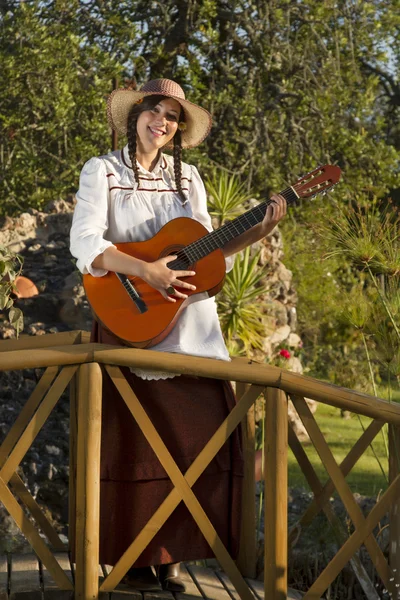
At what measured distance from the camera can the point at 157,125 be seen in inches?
137

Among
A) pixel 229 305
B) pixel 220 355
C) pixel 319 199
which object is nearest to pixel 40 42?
pixel 319 199

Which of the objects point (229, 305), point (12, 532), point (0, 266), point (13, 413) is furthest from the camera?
point (229, 305)

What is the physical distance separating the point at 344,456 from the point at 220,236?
543 centimetres

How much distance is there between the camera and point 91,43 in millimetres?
11234

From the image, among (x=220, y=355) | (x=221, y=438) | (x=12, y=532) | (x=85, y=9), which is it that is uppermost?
(x=85, y=9)

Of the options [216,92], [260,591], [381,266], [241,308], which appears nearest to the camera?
[260,591]

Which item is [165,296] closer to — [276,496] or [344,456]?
[276,496]

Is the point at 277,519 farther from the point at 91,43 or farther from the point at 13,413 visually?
the point at 91,43

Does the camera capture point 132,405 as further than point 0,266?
No

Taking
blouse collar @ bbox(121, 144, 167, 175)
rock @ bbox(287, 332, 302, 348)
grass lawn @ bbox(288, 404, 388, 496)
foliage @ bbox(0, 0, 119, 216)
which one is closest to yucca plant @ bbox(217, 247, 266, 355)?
rock @ bbox(287, 332, 302, 348)

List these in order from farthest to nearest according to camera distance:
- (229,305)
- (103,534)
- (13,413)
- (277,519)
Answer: (229,305) < (13,413) < (103,534) < (277,519)

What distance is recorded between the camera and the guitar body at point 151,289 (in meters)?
3.33

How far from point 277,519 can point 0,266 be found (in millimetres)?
1694

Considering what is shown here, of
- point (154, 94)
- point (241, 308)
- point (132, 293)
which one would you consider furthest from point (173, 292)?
point (241, 308)
